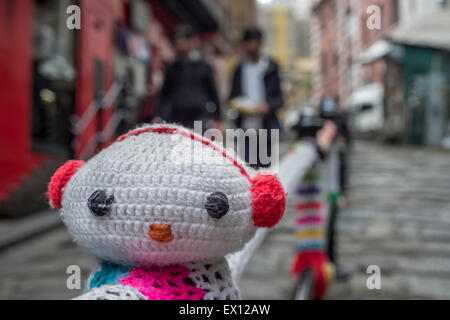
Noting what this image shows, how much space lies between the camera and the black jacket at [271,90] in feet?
12.5

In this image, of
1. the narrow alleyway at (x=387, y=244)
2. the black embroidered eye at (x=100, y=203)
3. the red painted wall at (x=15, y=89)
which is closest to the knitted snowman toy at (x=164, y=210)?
the black embroidered eye at (x=100, y=203)

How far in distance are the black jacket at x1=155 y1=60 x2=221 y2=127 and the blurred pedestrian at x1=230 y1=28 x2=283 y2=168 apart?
0.24 metres

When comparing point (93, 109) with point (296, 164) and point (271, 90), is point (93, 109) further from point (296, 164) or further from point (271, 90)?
point (296, 164)

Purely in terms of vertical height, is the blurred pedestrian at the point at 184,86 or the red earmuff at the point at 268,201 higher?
the blurred pedestrian at the point at 184,86

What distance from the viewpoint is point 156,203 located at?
34.7 inches

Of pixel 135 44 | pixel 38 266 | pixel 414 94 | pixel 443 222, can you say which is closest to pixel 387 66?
pixel 414 94

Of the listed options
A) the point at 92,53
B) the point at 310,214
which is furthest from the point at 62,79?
the point at 310,214

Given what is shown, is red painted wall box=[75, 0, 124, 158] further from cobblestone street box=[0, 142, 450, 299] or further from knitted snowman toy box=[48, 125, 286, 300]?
knitted snowman toy box=[48, 125, 286, 300]

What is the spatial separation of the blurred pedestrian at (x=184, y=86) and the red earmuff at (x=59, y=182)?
287 cm

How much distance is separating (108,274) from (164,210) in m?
0.20

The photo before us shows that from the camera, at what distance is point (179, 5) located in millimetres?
15312

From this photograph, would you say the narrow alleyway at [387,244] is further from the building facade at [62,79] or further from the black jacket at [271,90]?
the building facade at [62,79]

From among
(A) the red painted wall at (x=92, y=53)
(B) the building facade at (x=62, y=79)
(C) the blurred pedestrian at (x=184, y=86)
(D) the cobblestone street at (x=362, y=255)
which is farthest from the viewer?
(A) the red painted wall at (x=92, y=53)
